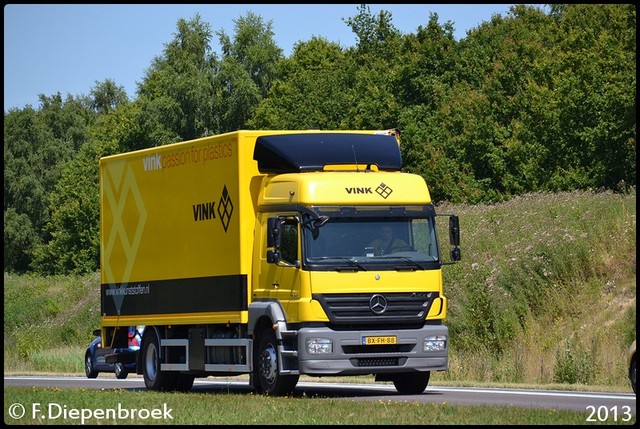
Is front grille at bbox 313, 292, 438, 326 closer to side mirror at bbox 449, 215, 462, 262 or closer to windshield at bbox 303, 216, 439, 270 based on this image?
windshield at bbox 303, 216, 439, 270

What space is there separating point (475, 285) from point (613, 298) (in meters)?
3.52

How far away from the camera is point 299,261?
21.0 m

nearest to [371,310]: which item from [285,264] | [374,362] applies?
[374,362]

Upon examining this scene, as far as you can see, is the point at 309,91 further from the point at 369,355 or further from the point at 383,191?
the point at 369,355

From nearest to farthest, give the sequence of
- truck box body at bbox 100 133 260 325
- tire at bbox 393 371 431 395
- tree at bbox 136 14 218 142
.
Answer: truck box body at bbox 100 133 260 325 → tire at bbox 393 371 431 395 → tree at bbox 136 14 218 142

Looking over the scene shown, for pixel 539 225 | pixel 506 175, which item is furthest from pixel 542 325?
pixel 506 175

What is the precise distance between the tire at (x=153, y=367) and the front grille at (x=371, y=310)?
515 cm

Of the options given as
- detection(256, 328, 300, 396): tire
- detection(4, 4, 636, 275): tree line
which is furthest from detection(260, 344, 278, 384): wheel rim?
detection(4, 4, 636, 275): tree line

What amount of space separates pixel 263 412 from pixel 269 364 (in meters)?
4.64

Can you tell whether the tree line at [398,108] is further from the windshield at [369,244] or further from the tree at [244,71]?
the windshield at [369,244]

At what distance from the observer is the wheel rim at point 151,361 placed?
2521 cm

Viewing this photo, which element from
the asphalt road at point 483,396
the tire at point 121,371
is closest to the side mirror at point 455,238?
the asphalt road at point 483,396

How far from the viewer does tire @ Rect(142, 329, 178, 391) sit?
24.9m

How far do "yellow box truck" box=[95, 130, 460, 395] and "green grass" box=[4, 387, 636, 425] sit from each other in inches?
62.7
